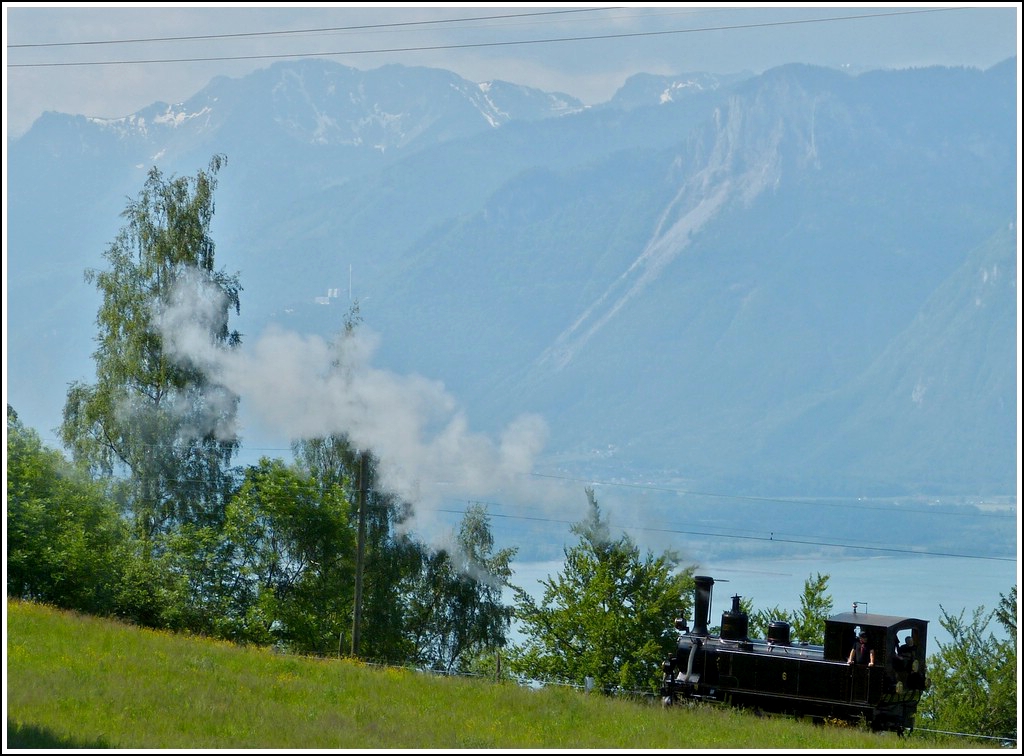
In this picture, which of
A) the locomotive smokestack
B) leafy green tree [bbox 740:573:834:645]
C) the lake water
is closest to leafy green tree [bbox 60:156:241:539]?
leafy green tree [bbox 740:573:834:645]

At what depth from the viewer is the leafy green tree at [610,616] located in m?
40.7

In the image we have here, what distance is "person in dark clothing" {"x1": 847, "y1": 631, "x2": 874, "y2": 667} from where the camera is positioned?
22.7 metres

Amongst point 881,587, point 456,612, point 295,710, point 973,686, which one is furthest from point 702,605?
point 881,587

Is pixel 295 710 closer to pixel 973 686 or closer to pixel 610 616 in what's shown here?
pixel 610 616

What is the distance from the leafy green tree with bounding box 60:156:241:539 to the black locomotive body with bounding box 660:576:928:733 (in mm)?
21784

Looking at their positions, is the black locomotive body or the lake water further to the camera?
the lake water

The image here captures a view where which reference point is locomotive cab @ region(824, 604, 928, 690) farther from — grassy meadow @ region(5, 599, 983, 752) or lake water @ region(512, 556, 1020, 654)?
lake water @ region(512, 556, 1020, 654)

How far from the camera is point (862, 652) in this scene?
74.7 ft

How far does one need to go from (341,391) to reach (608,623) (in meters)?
15.2

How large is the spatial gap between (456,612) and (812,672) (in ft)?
86.6

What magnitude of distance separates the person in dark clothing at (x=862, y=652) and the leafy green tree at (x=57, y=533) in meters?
21.2

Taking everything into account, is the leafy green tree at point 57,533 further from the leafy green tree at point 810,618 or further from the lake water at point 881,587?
the lake water at point 881,587

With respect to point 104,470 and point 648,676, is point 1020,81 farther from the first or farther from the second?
point 104,470

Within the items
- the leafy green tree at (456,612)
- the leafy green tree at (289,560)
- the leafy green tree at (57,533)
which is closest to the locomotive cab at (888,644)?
the leafy green tree at (57,533)
